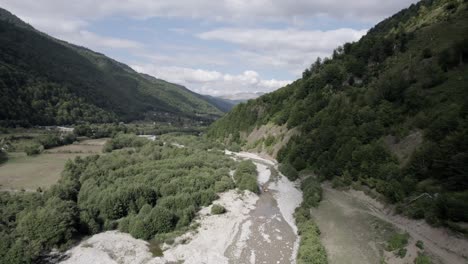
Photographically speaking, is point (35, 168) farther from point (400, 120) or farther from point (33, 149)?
point (400, 120)

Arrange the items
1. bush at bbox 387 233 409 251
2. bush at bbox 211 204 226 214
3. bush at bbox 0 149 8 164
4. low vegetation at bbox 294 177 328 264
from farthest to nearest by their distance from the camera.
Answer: bush at bbox 0 149 8 164 → bush at bbox 211 204 226 214 → low vegetation at bbox 294 177 328 264 → bush at bbox 387 233 409 251

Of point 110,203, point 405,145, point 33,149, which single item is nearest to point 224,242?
point 110,203

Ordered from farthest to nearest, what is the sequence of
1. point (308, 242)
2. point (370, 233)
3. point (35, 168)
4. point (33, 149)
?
point (33, 149)
point (35, 168)
point (308, 242)
point (370, 233)

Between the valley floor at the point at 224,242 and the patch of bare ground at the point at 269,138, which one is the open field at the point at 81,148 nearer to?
the patch of bare ground at the point at 269,138

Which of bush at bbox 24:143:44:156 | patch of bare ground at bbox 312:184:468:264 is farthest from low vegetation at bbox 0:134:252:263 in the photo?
bush at bbox 24:143:44:156

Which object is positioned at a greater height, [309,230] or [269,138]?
[269,138]

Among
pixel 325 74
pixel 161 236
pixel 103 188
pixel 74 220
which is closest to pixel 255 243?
pixel 161 236

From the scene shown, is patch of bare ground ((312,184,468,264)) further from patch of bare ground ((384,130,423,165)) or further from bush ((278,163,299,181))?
bush ((278,163,299,181))
